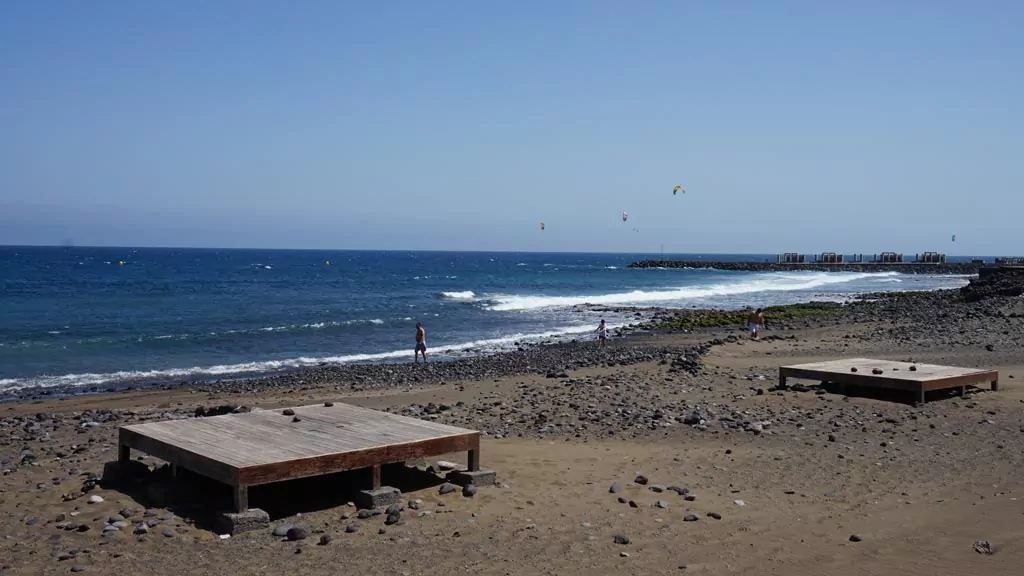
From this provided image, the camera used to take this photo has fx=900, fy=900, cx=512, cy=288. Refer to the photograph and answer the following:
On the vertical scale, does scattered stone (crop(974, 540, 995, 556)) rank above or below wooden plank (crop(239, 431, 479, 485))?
below

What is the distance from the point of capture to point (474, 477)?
9.09 m

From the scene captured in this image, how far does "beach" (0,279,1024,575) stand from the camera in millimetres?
7012

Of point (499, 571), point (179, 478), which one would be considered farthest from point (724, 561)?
point (179, 478)

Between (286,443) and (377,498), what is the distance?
1.06 meters

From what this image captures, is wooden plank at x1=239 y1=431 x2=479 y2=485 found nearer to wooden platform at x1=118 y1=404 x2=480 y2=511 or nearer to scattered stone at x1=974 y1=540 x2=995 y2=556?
wooden platform at x1=118 y1=404 x2=480 y2=511

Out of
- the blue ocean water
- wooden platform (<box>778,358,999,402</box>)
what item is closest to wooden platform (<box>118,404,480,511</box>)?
wooden platform (<box>778,358,999,402</box>)

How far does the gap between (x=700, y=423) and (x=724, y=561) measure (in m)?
5.51

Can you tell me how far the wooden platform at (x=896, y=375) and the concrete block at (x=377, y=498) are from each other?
921cm

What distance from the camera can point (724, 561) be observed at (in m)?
6.95

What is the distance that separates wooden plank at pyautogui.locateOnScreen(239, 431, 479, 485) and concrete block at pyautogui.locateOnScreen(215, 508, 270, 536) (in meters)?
0.27

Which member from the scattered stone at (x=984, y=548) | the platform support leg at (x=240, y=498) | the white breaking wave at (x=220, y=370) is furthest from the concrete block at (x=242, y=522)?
the white breaking wave at (x=220, y=370)

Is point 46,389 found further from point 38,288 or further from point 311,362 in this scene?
point 38,288

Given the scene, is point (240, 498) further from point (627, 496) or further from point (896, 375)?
point (896, 375)

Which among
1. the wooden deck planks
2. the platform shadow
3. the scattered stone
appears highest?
the wooden deck planks
